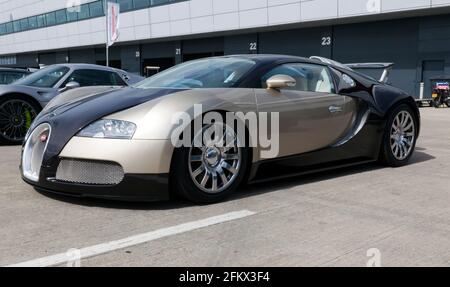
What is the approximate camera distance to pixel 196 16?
33281mm

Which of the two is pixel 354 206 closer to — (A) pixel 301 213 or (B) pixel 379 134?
(A) pixel 301 213

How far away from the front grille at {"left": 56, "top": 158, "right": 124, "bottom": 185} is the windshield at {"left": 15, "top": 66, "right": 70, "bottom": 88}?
4460 mm

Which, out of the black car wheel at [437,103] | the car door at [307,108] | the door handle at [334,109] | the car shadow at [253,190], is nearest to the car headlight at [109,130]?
the car shadow at [253,190]

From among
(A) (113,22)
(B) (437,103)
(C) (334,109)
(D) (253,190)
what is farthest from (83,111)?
(A) (113,22)

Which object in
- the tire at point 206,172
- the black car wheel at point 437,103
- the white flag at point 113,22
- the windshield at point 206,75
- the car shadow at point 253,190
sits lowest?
the black car wheel at point 437,103

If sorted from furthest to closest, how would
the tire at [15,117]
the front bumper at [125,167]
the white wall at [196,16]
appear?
the white wall at [196,16], the tire at [15,117], the front bumper at [125,167]

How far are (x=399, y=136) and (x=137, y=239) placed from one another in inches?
145

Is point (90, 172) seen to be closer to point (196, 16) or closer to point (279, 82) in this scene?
point (279, 82)

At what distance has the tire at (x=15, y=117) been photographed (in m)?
7.28

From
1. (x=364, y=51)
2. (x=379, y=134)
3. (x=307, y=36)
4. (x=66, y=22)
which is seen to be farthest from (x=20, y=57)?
(x=379, y=134)

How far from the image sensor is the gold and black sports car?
365cm

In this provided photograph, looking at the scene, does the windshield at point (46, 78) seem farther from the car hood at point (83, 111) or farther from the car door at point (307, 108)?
the car door at point (307, 108)

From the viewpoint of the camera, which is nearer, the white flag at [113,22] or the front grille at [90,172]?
the front grille at [90,172]

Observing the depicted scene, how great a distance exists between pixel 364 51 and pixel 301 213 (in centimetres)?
2392
